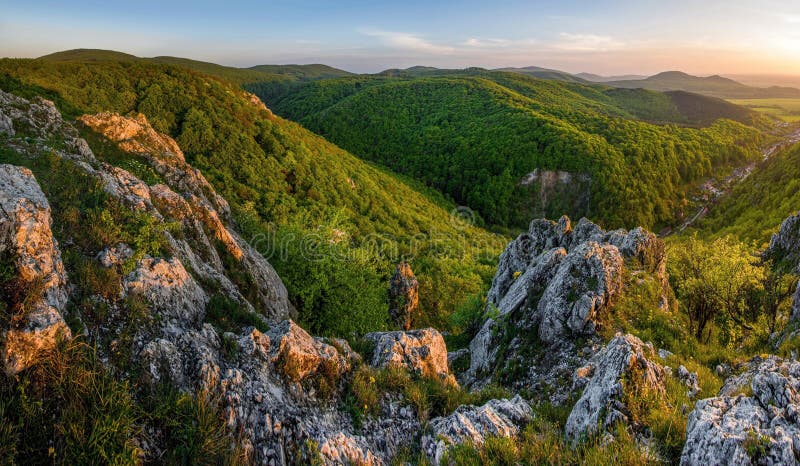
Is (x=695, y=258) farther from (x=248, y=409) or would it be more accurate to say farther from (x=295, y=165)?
(x=295, y=165)

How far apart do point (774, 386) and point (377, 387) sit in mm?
7942

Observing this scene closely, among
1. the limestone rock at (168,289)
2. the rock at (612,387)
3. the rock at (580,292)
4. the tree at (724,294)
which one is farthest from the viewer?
the tree at (724,294)

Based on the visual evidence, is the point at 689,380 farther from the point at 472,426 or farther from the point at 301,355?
the point at 301,355

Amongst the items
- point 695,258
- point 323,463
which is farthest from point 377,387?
point 695,258

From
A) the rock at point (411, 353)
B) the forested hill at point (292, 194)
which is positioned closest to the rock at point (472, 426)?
the rock at point (411, 353)

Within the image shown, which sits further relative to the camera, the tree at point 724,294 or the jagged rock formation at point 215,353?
the tree at point 724,294

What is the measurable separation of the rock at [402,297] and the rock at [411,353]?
21.6m

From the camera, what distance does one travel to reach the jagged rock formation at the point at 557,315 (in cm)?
1370

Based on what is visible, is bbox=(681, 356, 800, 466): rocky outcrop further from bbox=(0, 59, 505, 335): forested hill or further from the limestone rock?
bbox=(0, 59, 505, 335): forested hill

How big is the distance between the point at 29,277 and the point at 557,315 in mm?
15675

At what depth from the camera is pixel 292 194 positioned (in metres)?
→ 44.8

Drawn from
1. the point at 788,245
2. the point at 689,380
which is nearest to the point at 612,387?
the point at 689,380

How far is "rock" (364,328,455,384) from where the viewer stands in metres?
10.9

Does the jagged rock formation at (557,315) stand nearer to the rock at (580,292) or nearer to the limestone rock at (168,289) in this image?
the rock at (580,292)
